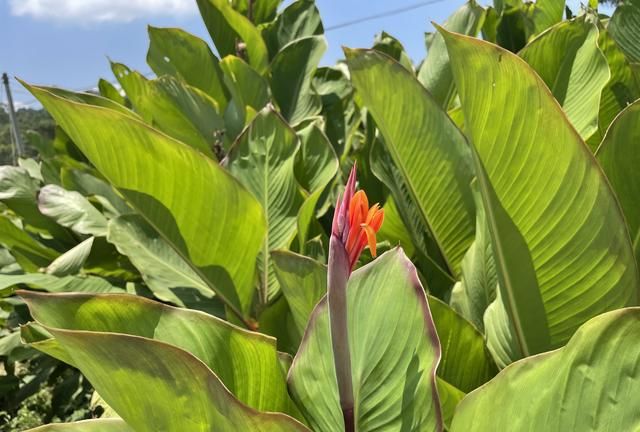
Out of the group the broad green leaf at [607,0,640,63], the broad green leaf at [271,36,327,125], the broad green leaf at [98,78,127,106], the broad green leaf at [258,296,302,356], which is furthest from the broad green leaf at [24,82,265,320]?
the broad green leaf at [98,78,127,106]

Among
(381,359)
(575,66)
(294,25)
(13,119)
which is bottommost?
(381,359)

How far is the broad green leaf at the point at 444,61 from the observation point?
1587mm

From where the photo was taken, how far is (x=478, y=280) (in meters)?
1.05

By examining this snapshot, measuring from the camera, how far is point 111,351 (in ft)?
1.96

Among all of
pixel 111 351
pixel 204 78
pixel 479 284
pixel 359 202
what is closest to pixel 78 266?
pixel 204 78

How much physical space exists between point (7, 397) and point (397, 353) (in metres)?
2.66

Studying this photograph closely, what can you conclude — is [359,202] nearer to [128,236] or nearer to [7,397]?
[128,236]

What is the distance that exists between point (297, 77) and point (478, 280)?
1.21 metres

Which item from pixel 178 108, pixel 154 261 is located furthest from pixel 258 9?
pixel 154 261

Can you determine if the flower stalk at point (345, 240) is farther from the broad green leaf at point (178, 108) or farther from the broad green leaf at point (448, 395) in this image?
the broad green leaf at point (178, 108)

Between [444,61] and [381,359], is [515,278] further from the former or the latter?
[444,61]

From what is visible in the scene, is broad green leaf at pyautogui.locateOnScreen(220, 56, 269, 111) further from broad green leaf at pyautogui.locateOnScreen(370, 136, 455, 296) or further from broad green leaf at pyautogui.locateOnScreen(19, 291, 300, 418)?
broad green leaf at pyautogui.locateOnScreen(19, 291, 300, 418)

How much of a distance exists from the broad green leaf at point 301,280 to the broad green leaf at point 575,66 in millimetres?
487

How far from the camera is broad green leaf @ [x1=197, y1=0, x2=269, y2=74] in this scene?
209cm
